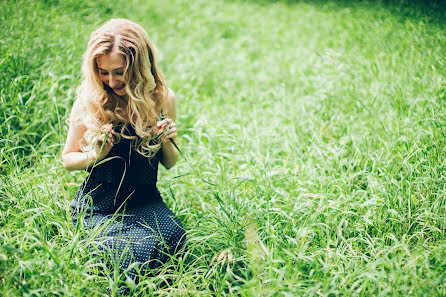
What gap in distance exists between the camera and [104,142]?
166 cm

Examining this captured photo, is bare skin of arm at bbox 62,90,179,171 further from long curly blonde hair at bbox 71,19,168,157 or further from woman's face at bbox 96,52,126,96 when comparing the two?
woman's face at bbox 96,52,126,96

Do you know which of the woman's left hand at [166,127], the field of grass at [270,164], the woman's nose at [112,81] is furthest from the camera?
the woman's left hand at [166,127]

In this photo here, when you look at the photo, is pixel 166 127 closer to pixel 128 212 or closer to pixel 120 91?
pixel 120 91

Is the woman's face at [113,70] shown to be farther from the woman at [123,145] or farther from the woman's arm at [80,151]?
the woman's arm at [80,151]

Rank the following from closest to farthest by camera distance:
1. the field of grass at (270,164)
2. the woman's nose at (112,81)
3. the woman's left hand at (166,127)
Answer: the field of grass at (270,164) → the woman's nose at (112,81) → the woman's left hand at (166,127)

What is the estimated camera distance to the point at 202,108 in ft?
11.8

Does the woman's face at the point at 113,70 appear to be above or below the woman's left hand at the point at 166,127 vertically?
above

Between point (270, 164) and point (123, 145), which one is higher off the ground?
point (123, 145)

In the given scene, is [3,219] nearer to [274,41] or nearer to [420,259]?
[420,259]

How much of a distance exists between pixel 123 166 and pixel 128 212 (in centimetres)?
31

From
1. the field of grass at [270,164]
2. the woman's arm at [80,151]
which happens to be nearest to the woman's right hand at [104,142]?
the woman's arm at [80,151]

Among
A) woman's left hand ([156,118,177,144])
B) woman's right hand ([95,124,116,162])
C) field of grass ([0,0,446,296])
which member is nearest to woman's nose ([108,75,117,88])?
woman's right hand ([95,124,116,162])

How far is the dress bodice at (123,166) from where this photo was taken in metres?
1.91

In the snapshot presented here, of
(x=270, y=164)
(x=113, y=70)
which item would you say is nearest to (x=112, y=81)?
(x=113, y=70)
